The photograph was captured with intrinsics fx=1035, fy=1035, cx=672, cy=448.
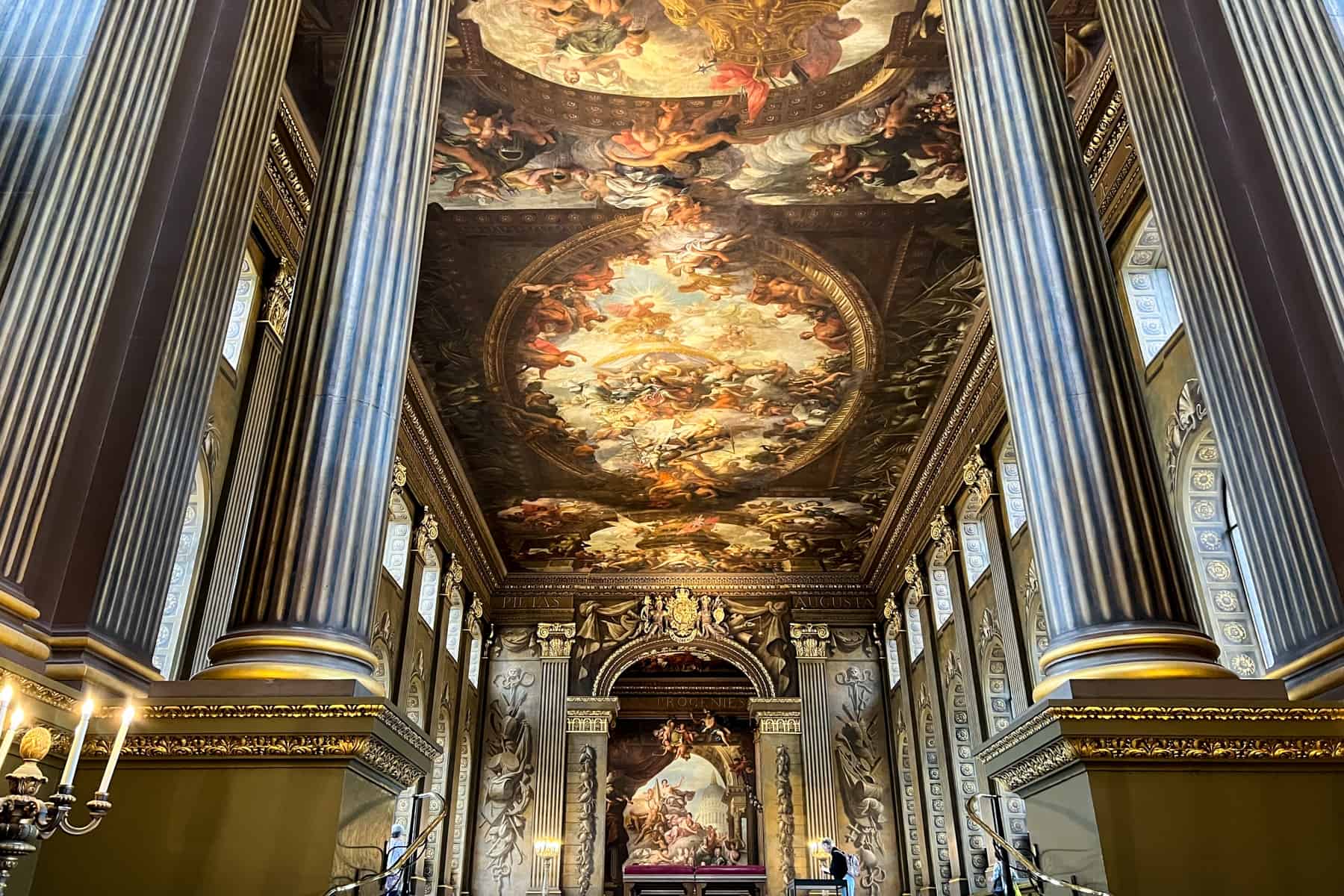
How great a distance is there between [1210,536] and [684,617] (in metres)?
14.6

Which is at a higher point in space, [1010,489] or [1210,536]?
[1010,489]

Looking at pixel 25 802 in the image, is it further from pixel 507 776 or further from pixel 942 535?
pixel 507 776

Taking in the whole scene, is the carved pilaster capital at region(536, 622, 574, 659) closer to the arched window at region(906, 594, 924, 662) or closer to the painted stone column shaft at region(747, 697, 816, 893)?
the painted stone column shaft at region(747, 697, 816, 893)

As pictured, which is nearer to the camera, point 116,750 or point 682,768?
point 116,750

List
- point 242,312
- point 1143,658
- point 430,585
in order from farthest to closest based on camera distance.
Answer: point 430,585, point 242,312, point 1143,658

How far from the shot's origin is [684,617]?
23.1m

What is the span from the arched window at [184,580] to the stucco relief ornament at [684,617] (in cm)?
1446

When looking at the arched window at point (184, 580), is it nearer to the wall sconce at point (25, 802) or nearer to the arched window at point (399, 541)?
the wall sconce at point (25, 802)

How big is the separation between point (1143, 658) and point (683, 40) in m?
8.22

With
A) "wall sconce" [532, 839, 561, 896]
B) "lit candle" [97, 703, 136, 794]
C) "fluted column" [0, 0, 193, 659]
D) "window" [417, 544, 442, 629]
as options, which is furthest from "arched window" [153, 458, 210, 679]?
"wall sconce" [532, 839, 561, 896]

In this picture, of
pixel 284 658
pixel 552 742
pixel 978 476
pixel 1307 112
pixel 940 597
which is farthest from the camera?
pixel 552 742

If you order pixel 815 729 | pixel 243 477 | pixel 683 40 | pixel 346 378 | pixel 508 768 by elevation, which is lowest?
pixel 346 378

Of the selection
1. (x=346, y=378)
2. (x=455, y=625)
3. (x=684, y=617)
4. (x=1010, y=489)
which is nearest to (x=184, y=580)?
(x=346, y=378)

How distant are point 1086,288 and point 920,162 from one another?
683 cm
